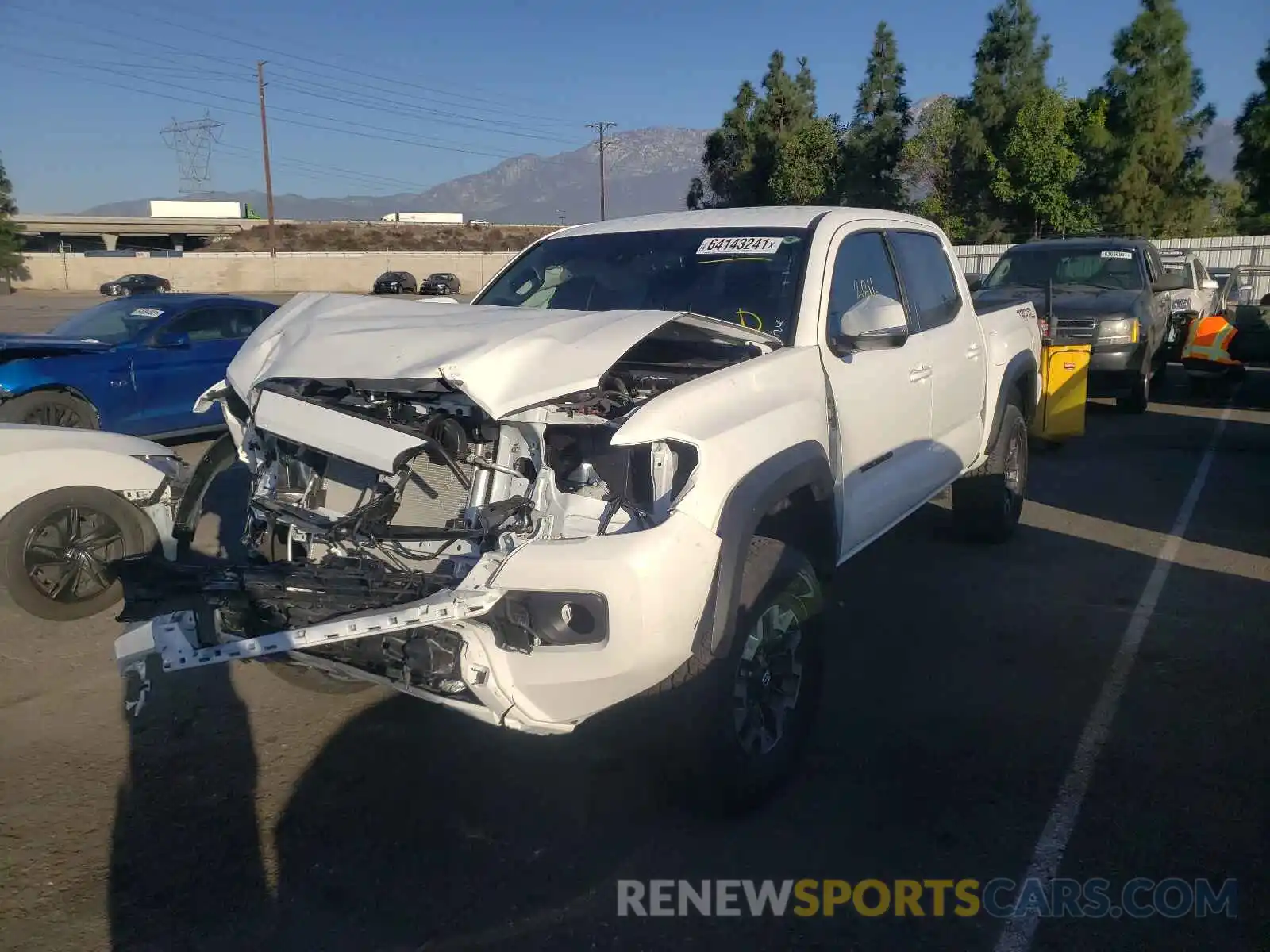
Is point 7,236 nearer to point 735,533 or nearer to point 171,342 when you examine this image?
point 171,342

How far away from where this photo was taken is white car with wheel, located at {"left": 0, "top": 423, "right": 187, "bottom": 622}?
514cm

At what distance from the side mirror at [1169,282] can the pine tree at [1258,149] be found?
89.8 ft

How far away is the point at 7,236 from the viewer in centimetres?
5750

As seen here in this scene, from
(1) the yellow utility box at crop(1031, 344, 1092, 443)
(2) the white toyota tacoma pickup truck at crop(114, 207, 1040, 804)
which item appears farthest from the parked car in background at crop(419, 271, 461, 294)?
(2) the white toyota tacoma pickup truck at crop(114, 207, 1040, 804)

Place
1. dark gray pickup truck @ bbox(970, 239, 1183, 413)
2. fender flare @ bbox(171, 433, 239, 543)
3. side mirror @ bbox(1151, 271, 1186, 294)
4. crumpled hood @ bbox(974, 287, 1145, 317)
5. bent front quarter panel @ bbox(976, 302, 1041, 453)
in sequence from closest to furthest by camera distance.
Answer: fender flare @ bbox(171, 433, 239, 543) → bent front quarter panel @ bbox(976, 302, 1041, 453) → dark gray pickup truck @ bbox(970, 239, 1183, 413) → crumpled hood @ bbox(974, 287, 1145, 317) → side mirror @ bbox(1151, 271, 1186, 294)

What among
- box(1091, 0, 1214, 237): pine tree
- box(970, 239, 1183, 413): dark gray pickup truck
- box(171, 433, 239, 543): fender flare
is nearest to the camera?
box(171, 433, 239, 543): fender flare

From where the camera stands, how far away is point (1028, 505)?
7.88m

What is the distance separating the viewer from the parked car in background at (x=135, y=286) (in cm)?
4734

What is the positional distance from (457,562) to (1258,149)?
128 ft

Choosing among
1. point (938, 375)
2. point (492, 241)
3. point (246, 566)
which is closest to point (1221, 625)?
point (938, 375)

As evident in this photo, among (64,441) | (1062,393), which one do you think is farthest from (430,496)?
(1062,393)

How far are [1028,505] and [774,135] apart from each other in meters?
46.5

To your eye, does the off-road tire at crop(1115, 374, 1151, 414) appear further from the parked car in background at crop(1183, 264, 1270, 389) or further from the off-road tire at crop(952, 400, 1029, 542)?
the off-road tire at crop(952, 400, 1029, 542)

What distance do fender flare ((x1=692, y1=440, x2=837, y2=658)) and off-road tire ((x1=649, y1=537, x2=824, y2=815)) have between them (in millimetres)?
49
